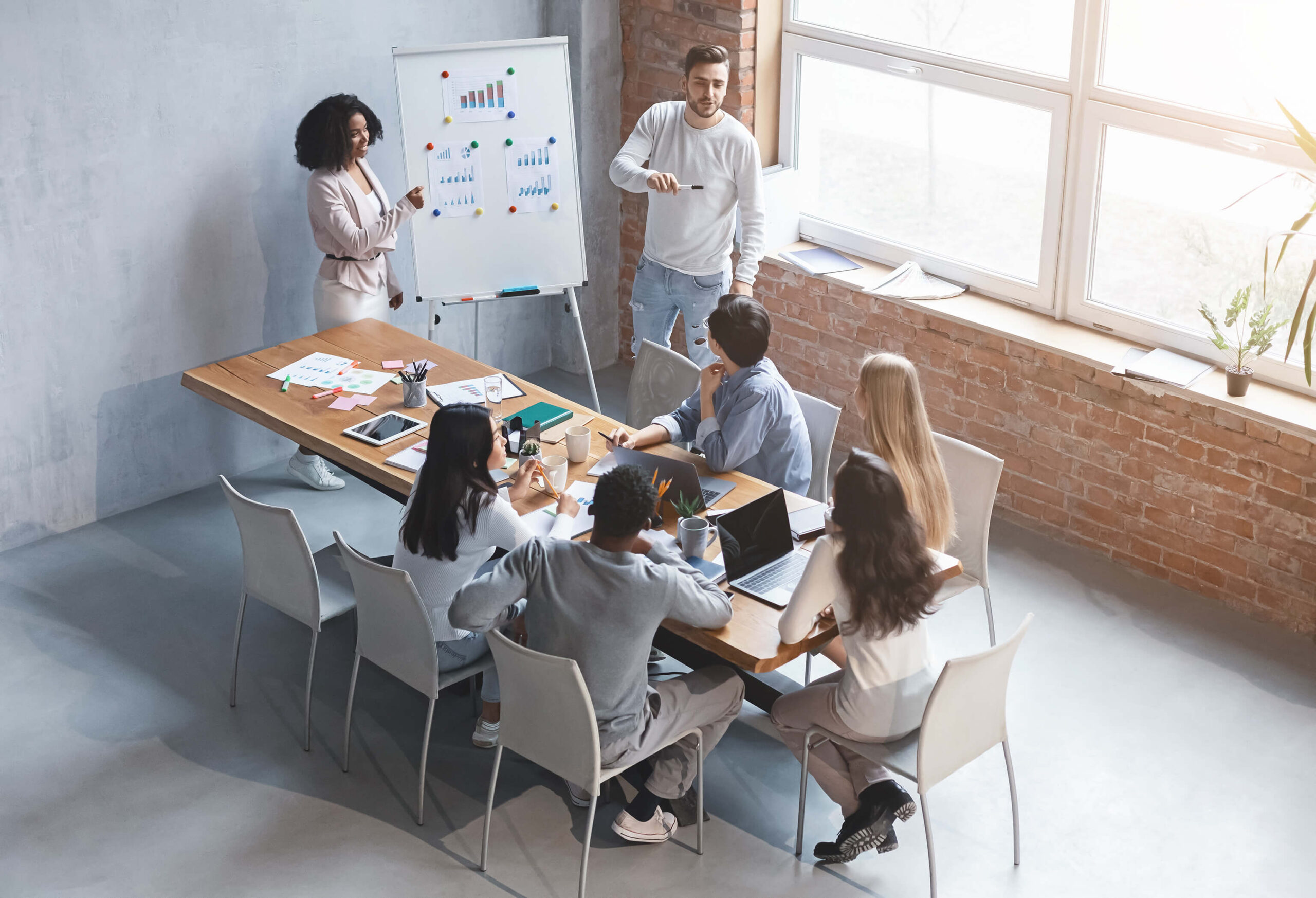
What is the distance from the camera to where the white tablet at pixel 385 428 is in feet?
14.5

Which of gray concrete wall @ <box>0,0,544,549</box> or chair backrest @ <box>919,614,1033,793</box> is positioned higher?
gray concrete wall @ <box>0,0,544,549</box>

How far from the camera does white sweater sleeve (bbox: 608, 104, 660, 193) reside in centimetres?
552

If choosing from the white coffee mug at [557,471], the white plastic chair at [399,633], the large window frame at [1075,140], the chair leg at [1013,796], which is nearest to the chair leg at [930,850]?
the chair leg at [1013,796]

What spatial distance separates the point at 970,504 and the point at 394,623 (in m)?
1.96

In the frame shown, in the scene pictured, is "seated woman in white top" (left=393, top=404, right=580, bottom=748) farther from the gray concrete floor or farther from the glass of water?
the glass of water

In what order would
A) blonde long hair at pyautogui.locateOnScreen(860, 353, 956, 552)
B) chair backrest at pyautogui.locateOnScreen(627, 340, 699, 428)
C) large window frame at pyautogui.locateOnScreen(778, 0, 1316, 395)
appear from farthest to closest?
1. chair backrest at pyautogui.locateOnScreen(627, 340, 699, 428)
2. large window frame at pyautogui.locateOnScreen(778, 0, 1316, 395)
3. blonde long hair at pyautogui.locateOnScreen(860, 353, 956, 552)

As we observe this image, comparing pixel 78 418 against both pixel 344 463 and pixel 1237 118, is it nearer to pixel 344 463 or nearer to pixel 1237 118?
pixel 344 463

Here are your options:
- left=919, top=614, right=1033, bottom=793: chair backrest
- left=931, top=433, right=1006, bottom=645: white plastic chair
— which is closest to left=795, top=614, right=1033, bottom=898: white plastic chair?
left=919, top=614, right=1033, bottom=793: chair backrest

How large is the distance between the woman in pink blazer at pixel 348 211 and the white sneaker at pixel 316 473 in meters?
0.05

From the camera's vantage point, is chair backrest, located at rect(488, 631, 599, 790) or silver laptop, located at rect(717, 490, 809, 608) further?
Result: silver laptop, located at rect(717, 490, 809, 608)

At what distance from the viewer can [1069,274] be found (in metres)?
5.41

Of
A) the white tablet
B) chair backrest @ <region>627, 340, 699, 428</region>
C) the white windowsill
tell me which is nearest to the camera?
the white tablet

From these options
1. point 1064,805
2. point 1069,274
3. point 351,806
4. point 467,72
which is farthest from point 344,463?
point 1069,274

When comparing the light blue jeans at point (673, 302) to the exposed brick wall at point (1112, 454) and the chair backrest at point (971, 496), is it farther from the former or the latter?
the chair backrest at point (971, 496)
